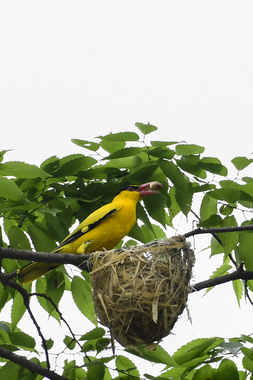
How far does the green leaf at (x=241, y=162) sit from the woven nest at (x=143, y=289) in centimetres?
98

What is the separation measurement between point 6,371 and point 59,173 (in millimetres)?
1793

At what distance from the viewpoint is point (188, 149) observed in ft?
14.0

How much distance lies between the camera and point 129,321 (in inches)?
137

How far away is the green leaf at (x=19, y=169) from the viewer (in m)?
3.60

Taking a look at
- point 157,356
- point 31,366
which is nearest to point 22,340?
point 31,366

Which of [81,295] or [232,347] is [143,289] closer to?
[232,347]

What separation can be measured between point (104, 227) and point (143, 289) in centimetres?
130

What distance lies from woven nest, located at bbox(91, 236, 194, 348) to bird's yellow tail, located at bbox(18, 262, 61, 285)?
0.85 metres

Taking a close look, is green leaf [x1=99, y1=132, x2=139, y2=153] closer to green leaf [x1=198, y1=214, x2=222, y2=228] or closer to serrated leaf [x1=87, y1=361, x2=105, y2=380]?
green leaf [x1=198, y1=214, x2=222, y2=228]

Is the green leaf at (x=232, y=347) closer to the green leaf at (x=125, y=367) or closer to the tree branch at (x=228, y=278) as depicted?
the tree branch at (x=228, y=278)

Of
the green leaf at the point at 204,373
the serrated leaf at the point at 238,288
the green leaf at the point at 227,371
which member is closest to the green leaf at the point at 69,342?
the green leaf at the point at 204,373

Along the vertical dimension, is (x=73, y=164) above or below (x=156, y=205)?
above

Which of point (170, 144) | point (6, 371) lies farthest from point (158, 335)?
point (170, 144)

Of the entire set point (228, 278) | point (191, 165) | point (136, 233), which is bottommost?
point (228, 278)
